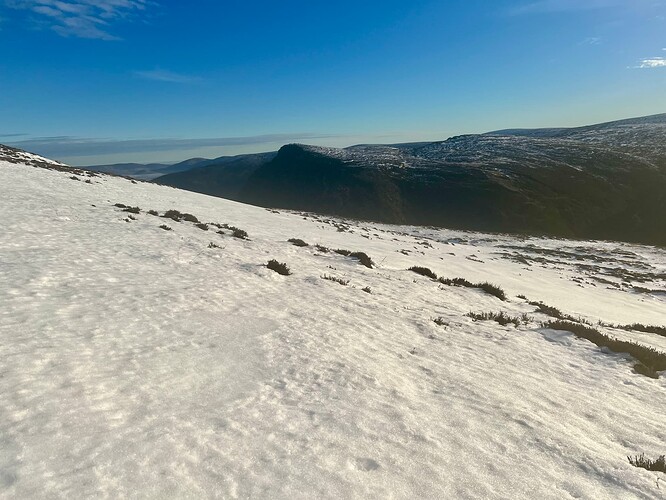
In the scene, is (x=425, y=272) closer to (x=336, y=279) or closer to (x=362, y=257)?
(x=362, y=257)

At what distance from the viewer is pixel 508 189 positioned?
12150cm

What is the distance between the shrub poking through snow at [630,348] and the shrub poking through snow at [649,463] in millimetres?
4193

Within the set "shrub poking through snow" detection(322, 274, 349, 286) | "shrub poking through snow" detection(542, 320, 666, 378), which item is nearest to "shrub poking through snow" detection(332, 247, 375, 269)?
"shrub poking through snow" detection(322, 274, 349, 286)

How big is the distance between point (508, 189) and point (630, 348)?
123 m

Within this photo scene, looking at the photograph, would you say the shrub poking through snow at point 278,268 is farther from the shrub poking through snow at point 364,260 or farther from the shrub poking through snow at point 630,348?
the shrub poking through snow at point 630,348

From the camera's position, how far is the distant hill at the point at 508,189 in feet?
355

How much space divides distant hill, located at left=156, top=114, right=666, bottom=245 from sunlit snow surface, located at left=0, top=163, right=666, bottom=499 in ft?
340

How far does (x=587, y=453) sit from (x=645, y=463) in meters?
0.62

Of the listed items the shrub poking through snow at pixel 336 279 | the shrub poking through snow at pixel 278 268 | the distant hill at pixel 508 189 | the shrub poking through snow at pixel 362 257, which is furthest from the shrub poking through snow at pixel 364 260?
the distant hill at pixel 508 189

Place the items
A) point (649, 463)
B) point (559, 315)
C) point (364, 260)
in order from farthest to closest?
1. point (364, 260)
2. point (559, 315)
3. point (649, 463)

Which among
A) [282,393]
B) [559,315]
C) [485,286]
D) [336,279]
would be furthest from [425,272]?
[282,393]

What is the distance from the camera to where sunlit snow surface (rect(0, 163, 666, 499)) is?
4.00 metres

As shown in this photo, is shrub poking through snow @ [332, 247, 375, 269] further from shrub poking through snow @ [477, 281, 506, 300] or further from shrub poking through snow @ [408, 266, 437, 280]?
shrub poking through snow @ [477, 281, 506, 300]

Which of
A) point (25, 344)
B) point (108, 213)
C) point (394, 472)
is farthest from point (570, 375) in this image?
point (108, 213)
